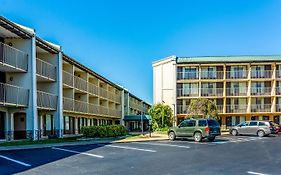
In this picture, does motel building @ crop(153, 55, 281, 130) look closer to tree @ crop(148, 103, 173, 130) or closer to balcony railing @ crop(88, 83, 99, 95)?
tree @ crop(148, 103, 173, 130)

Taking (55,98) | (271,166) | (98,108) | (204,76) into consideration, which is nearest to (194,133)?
(55,98)

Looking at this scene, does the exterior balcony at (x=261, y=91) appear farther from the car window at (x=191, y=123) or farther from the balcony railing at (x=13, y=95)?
the balcony railing at (x=13, y=95)

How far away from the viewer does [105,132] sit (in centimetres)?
3064

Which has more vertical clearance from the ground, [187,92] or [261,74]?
[261,74]

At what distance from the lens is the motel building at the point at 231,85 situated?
54750mm

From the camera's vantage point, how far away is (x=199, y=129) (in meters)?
27.0

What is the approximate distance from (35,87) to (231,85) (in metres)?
36.1

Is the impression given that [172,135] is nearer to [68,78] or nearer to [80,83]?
[68,78]

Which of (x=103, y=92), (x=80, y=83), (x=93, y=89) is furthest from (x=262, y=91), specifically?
(x=80, y=83)

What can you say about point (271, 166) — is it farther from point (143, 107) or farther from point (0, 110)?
point (143, 107)

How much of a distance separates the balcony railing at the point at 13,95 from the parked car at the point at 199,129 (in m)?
11.8

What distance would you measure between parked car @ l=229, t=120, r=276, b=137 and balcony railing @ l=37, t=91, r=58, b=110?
18.6 meters

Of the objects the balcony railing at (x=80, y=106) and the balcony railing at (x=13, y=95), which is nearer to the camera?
the balcony railing at (x=13, y=95)

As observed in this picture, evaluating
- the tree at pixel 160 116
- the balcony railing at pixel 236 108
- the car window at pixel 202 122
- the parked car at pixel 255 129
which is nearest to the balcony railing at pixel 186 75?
the balcony railing at pixel 236 108
